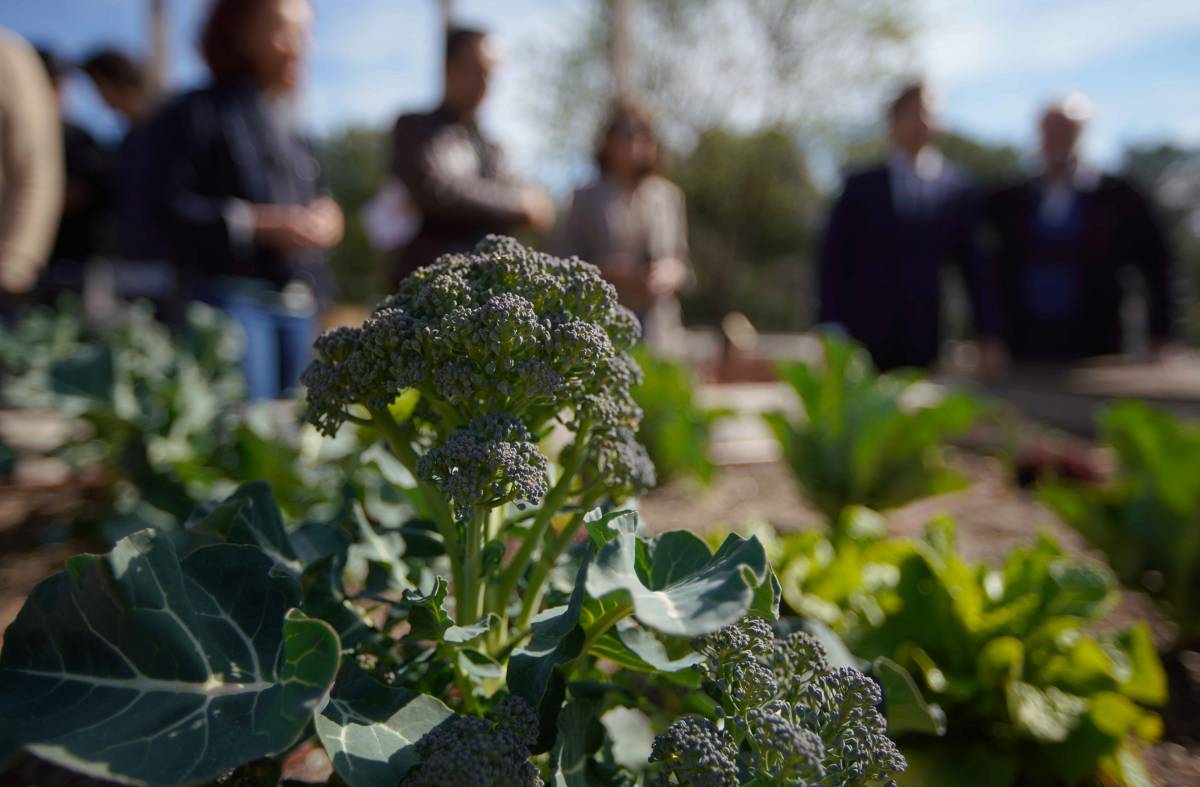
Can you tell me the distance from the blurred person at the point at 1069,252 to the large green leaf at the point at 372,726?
5.23m

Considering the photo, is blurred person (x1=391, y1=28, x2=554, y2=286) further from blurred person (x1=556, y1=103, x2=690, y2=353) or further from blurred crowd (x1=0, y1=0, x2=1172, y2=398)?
blurred person (x1=556, y1=103, x2=690, y2=353)

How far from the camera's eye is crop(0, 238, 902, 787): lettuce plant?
73cm

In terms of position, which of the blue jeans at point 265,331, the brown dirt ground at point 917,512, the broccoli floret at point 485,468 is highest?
the blue jeans at point 265,331

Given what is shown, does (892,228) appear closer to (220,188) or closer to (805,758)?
(220,188)

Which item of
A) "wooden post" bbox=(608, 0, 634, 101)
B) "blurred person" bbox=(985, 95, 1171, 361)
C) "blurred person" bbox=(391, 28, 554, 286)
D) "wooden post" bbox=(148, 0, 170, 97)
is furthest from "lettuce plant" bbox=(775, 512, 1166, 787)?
"wooden post" bbox=(148, 0, 170, 97)

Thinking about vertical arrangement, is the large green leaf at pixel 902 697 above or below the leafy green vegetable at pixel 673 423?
below

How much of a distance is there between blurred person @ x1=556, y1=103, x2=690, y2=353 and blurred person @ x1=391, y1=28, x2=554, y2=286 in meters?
0.75

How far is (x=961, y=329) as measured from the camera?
19953 millimetres

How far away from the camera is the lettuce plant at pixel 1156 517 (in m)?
1.86

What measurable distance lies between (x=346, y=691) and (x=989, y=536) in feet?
9.02

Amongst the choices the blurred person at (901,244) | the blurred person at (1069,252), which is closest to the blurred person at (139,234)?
the blurred person at (901,244)

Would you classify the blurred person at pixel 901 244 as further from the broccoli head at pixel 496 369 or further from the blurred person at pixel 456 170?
the broccoli head at pixel 496 369

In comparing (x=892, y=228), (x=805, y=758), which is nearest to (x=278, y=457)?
(x=805, y=758)

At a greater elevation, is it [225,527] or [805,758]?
[225,527]
